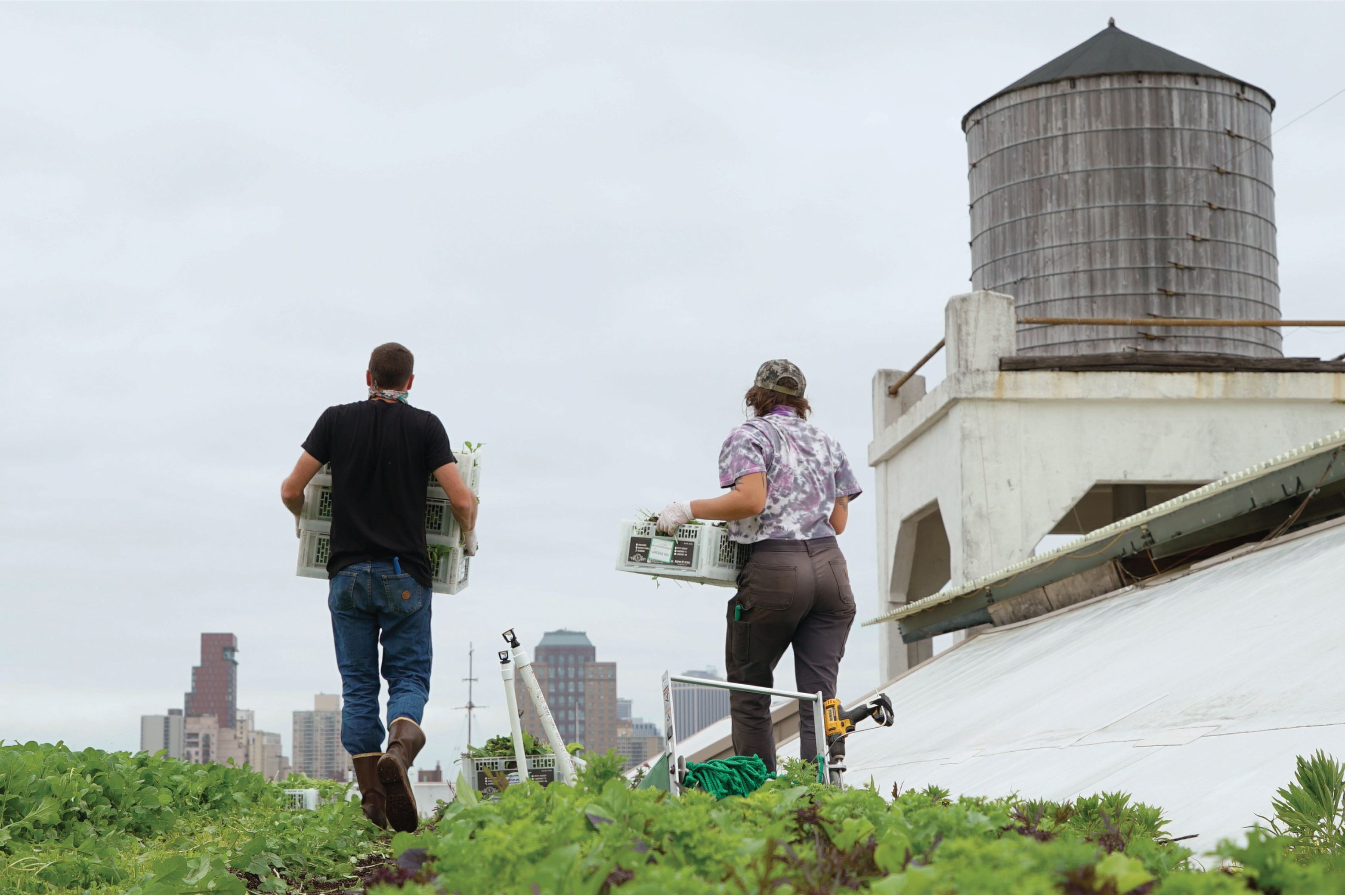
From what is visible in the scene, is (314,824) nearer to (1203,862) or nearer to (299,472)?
(299,472)

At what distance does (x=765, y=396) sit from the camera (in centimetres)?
582

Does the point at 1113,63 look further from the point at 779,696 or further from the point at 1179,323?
the point at 779,696

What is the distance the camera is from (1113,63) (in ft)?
59.1

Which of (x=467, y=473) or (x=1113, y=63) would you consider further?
(x=1113, y=63)

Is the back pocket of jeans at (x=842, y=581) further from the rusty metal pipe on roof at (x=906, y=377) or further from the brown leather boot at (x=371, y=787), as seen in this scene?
the rusty metal pipe on roof at (x=906, y=377)

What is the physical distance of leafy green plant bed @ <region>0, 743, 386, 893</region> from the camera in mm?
4305

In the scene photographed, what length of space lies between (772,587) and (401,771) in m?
1.62

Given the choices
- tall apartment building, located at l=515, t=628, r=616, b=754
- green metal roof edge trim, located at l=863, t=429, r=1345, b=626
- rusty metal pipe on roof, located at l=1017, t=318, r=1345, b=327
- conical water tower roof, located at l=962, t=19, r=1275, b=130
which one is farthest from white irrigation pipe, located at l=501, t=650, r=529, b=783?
tall apartment building, located at l=515, t=628, r=616, b=754

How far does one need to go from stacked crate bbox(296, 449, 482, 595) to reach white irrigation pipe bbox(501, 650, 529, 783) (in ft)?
1.87

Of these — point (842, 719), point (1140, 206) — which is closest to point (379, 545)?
point (842, 719)

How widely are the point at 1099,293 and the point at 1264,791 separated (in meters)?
14.5

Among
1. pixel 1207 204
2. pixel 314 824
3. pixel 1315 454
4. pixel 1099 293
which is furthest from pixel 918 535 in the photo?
pixel 314 824

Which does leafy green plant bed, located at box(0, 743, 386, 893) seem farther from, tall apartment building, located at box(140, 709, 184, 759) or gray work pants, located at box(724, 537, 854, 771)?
tall apartment building, located at box(140, 709, 184, 759)

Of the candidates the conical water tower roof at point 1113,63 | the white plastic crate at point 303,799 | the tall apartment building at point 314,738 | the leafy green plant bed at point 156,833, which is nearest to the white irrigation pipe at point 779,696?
the leafy green plant bed at point 156,833
